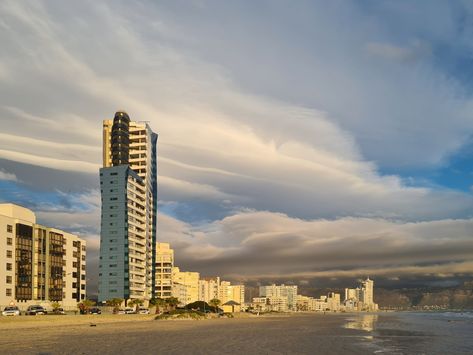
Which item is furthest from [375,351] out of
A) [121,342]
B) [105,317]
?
[105,317]

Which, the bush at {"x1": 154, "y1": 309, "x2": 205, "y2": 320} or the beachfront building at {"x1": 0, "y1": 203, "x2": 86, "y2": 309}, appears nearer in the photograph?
the beachfront building at {"x1": 0, "y1": 203, "x2": 86, "y2": 309}

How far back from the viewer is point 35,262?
551ft

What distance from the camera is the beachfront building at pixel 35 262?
15438cm

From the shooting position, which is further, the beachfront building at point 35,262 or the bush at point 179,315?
the bush at point 179,315

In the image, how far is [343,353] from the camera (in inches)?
2309

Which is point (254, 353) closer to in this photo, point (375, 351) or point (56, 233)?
point (375, 351)

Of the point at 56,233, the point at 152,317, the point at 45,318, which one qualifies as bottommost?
the point at 152,317

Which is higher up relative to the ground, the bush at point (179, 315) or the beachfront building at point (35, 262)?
the beachfront building at point (35, 262)

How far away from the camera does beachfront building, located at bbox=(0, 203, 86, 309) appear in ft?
506

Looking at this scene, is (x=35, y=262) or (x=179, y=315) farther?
(x=179, y=315)

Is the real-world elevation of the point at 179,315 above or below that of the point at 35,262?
below

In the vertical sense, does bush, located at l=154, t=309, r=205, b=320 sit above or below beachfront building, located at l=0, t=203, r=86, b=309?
below

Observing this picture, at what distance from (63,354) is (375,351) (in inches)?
1333

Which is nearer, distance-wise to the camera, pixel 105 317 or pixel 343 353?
pixel 343 353
